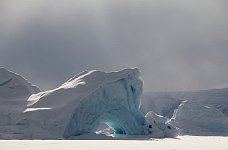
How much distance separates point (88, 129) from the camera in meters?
33.2

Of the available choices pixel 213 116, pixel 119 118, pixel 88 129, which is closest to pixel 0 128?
pixel 88 129

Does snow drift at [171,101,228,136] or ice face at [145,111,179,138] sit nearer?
ice face at [145,111,179,138]

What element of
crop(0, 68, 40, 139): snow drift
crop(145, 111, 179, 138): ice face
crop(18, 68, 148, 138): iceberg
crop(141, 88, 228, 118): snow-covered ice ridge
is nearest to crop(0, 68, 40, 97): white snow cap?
crop(0, 68, 40, 139): snow drift

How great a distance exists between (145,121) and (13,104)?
1384cm

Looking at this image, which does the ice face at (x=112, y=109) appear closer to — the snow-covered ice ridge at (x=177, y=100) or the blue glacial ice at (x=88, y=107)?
the blue glacial ice at (x=88, y=107)

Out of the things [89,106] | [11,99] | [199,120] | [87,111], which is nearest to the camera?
[87,111]

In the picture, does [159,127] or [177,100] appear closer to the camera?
[159,127]

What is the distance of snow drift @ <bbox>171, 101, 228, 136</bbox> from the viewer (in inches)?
2260

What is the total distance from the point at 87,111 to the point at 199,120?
30.3 m

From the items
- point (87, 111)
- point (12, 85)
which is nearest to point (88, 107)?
point (87, 111)

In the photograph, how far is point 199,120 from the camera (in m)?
58.2

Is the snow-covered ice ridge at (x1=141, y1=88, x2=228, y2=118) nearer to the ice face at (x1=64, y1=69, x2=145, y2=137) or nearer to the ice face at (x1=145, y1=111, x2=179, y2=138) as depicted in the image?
the ice face at (x1=145, y1=111, x2=179, y2=138)

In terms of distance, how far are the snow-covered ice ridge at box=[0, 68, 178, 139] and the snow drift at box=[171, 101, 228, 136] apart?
67.2 feet

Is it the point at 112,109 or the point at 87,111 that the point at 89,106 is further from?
the point at 112,109
